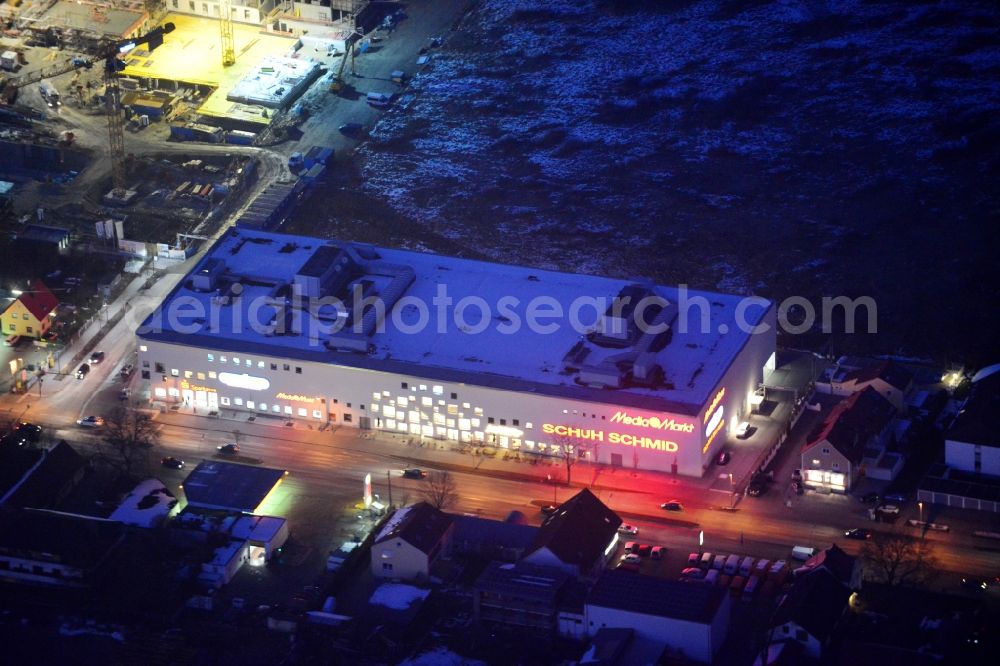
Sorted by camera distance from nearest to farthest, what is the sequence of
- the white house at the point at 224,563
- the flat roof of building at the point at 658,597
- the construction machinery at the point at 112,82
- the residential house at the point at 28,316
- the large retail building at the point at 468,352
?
1. the flat roof of building at the point at 658,597
2. the white house at the point at 224,563
3. the large retail building at the point at 468,352
4. the residential house at the point at 28,316
5. the construction machinery at the point at 112,82

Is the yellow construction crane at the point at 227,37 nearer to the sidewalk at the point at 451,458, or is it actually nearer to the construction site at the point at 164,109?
the construction site at the point at 164,109

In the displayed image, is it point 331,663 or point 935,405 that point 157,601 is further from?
point 935,405

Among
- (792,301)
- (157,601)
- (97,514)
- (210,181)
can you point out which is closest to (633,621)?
(157,601)

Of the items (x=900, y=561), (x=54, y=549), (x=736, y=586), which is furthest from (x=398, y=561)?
(x=900, y=561)

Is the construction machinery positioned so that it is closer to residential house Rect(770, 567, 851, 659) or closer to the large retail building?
the large retail building

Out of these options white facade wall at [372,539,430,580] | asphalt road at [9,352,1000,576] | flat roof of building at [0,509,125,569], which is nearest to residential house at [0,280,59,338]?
asphalt road at [9,352,1000,576]

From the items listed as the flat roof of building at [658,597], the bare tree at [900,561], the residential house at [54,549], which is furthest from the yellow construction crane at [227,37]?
the bare tree at [900,561]
